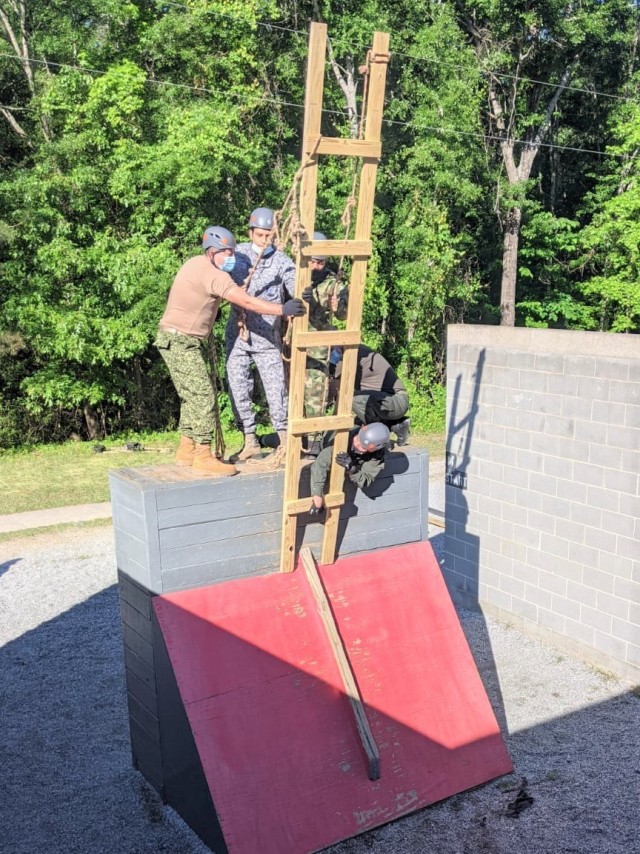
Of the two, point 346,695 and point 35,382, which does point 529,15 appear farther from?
point 346,695

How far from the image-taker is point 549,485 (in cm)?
830

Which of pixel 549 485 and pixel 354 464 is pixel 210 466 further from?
pixel 549 485

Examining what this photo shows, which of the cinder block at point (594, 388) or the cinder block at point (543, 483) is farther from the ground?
the cinder block at point (594, 388)

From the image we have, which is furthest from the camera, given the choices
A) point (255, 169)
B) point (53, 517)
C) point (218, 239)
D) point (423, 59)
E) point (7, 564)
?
point (423, 59)

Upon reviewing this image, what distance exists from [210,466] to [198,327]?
975mm

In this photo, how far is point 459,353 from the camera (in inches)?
361

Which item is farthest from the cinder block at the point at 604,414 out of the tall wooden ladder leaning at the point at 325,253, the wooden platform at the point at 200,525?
the tall wooden ladder leaning at the point at 325,253

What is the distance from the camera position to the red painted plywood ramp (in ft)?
16.8

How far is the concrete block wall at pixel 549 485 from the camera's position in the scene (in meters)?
7.60

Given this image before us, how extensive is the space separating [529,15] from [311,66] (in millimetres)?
20323

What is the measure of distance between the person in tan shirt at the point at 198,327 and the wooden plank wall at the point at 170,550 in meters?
0.23

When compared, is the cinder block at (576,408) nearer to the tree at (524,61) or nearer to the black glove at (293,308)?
the black glove at (293,308)

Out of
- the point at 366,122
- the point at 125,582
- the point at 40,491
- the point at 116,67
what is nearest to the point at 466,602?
the point at 125,582

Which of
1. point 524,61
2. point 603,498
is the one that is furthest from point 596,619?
point 524,61
